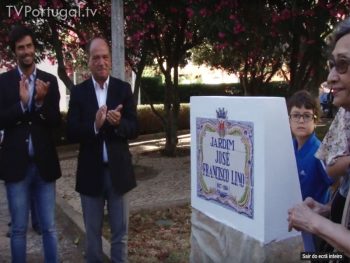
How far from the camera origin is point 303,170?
2.71 m

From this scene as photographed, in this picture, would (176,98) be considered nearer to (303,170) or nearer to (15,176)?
(15,176)

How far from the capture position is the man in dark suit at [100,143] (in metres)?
3.52

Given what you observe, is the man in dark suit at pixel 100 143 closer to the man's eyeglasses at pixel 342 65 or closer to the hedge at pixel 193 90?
the man's eyeglasses at pixel 342 65

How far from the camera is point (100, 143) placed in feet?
11.6

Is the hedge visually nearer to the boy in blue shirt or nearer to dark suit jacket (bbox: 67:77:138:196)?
dark suit jacket (bbox: 67:77:138:196)

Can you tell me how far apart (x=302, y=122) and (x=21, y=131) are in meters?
1.93

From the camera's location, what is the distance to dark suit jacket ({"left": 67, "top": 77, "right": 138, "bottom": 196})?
11.5 feet

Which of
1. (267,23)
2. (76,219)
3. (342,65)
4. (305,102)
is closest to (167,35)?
(267,23)

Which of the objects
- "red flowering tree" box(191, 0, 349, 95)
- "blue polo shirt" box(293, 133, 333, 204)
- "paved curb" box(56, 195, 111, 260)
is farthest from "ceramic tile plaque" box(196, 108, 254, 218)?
"red flowering tree" box(191, 0, 349, 95)

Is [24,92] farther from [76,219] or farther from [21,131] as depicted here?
[76,219]

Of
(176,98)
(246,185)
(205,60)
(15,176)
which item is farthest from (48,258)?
(205,60)

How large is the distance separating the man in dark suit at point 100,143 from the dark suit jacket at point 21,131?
197 millimetres

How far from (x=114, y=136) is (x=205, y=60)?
38.1 feet

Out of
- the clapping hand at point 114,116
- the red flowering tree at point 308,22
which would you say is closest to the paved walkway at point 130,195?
the clapping hand at point 114,116
